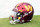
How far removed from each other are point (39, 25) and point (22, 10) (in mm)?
851

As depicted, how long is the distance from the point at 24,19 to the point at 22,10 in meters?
0.36

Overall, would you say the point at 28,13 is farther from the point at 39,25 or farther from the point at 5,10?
the point at 5,10

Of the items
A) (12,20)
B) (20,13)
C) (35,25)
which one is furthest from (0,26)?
(35,25)

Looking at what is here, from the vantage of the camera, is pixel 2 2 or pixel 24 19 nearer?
pixel 24 19

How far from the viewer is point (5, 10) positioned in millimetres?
8227

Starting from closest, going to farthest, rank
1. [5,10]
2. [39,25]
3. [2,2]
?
[39,25] → [5,10] → [2,2]

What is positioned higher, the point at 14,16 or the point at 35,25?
the point at 14,16

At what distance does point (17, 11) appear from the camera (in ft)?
18.3

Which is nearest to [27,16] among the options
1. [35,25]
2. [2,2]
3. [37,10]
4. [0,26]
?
[35,25]

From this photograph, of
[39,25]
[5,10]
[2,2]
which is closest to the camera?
[39,25]

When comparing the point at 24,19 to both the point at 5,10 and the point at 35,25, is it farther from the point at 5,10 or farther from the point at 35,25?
the point at 5,10

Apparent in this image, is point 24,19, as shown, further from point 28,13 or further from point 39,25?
point 39,25

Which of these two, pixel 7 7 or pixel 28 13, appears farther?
A: pixel 7 7

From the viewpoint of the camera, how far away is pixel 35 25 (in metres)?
5.43
